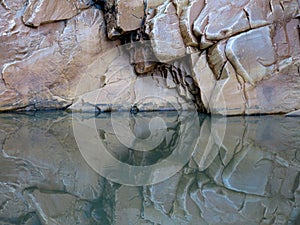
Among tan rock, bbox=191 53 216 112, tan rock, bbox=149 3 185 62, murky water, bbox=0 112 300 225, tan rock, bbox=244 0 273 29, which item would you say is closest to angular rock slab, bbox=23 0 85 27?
tan rock, bbox=149 3 185 62

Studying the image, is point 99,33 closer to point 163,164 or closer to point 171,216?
point 163,164

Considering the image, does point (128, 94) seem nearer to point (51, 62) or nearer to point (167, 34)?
point (167, 34)

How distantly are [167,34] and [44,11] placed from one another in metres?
1.97

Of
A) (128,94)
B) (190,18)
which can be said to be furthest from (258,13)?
(128,94)

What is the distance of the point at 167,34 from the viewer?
13.4 ft

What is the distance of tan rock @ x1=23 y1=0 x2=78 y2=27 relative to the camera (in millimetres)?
4609

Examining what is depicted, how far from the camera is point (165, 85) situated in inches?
187

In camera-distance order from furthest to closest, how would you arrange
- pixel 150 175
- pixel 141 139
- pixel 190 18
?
pixel 190 18, pixel 141 139, pixel 150 175

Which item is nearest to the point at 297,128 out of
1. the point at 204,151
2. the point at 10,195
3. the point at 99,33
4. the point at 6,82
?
the point at 204,151

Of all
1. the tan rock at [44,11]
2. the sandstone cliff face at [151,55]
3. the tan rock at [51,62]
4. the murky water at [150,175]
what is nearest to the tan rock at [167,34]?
the sandstone cliff face at [151,55]

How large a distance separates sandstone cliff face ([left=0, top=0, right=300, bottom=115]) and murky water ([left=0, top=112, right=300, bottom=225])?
97 cm

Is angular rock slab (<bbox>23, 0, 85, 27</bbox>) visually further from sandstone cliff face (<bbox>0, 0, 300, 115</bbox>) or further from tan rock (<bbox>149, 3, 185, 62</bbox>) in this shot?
tan rock (<bbox>149, 3, 185, 62</bbox>)

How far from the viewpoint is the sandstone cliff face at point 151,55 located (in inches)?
156

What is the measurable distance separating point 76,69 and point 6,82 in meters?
1.04
